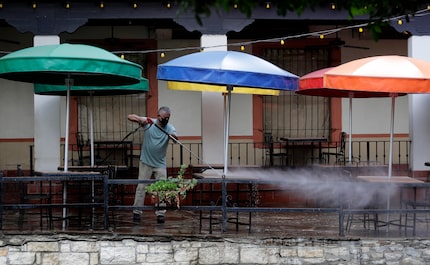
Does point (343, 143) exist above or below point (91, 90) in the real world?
below

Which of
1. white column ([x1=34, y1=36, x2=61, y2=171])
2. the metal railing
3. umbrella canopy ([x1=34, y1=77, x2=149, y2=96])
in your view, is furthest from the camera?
the metal railing

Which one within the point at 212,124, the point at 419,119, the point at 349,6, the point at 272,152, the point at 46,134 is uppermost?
the point at 349,6

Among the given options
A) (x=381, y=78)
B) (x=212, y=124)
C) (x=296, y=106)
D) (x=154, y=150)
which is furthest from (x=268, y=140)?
(x=381, y=78)

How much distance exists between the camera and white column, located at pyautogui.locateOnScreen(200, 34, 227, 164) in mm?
13727

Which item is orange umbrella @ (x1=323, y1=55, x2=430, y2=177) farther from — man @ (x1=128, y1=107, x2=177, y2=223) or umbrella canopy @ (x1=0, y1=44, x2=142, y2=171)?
umbrella canopy @ (x1=0, y1=44, x2=142, y2=171)

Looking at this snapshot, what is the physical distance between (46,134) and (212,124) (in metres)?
3.01

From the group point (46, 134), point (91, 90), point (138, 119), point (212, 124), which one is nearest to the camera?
point (138, 119)

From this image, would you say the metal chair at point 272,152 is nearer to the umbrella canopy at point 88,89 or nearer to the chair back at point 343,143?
the chair back at point 343,143

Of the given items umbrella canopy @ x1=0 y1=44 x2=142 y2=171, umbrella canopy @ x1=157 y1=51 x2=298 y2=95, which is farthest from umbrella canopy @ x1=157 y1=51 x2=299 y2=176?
umbrella canopy @ x1=0 y1=44 x2=142 y2=171

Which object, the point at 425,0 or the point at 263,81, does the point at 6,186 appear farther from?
the point at 425,0

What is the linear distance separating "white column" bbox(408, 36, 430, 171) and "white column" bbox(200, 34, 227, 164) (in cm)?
354

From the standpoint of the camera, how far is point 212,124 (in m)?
13.8

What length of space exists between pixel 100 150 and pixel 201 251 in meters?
6.15

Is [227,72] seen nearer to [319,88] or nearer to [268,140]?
[319,88]
